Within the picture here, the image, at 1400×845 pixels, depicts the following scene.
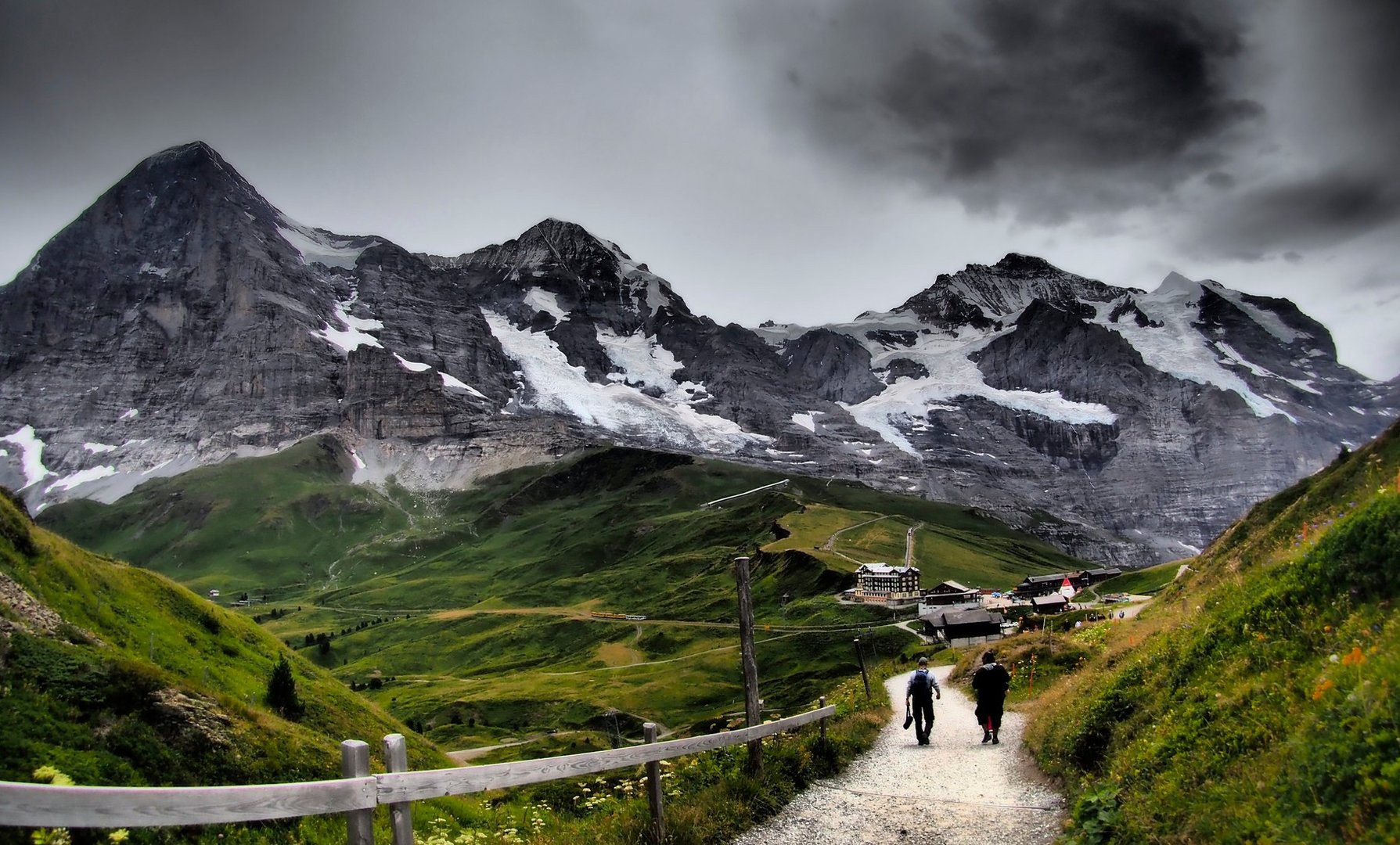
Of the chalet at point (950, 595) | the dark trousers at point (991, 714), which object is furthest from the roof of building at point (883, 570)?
the dark trousers at point (991, 714)

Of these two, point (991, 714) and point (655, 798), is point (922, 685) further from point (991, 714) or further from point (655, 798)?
point (655, 798)

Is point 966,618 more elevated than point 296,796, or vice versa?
point 296,796

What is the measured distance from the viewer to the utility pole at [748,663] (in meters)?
16.3

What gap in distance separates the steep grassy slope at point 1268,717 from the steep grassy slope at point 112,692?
635 inches

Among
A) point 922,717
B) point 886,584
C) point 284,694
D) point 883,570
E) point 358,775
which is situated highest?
point 358,775

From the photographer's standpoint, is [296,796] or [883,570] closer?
[296,796]

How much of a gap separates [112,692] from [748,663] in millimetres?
12810

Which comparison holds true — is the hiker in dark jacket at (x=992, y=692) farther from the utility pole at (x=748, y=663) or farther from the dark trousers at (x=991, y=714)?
the utility pole at (x=748, y=663)

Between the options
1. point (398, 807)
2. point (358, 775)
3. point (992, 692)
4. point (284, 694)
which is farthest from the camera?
point (284, 694)

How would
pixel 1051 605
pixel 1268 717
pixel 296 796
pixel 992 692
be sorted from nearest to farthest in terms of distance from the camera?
pixel 296 796 → pixel 1268 717 → pixel 992 692 → pixel 1051 605

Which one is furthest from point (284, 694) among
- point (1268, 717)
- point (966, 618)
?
point (966, 618)

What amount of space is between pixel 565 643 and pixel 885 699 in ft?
530

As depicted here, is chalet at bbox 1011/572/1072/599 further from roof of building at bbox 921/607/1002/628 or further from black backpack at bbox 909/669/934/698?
black backpack at bbox 909/669/934/698

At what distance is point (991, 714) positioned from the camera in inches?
901
